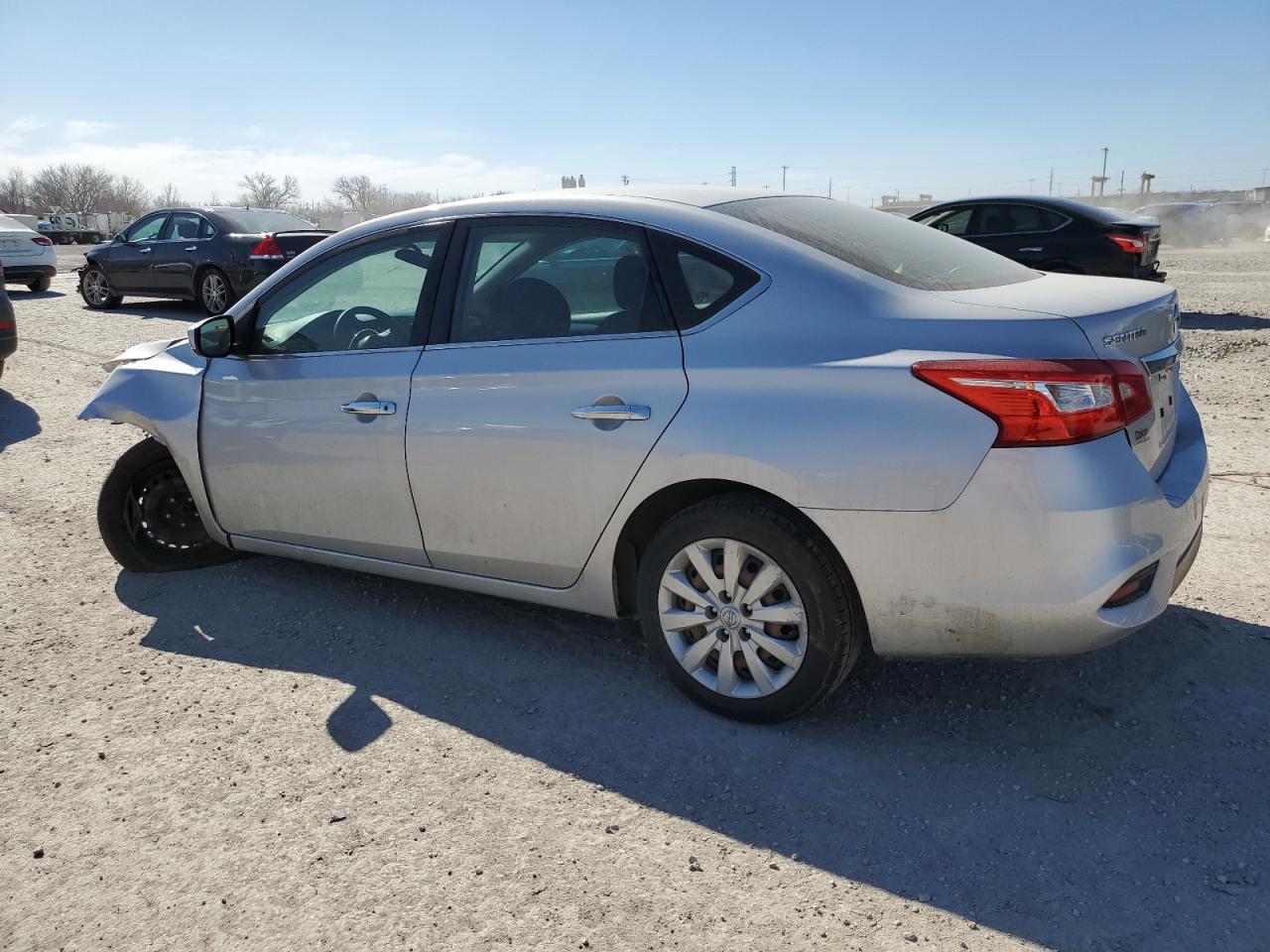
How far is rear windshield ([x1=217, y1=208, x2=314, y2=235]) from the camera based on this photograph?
46.9ft

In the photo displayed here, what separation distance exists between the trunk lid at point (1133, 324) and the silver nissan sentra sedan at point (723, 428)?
1cm

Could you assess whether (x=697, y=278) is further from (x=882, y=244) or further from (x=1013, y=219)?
(x=1013, y=219)

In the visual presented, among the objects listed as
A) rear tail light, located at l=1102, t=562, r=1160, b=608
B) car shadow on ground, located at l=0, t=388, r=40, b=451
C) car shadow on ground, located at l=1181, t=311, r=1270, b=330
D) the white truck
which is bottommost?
car shadow on ground, located at l=0, t=388, r=40, b=451

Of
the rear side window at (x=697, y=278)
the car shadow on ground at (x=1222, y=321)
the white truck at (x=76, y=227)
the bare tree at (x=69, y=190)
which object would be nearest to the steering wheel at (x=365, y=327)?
the rear side window at (x=697, y=278)

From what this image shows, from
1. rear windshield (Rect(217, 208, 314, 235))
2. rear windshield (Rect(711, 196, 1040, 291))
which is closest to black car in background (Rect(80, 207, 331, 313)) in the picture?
rear windshield (Rect(217, 208, 314, 235))

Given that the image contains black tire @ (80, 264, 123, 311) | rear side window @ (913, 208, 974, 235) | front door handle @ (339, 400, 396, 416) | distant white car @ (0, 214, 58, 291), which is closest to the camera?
front door handle @ (339, 400, 396, 416)

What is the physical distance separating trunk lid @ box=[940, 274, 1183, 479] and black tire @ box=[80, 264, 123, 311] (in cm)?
1561

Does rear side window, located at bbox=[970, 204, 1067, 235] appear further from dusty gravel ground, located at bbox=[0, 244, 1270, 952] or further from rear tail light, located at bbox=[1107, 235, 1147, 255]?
dusty gravel ground, located at bbox=[0, 244, 1270, 952]

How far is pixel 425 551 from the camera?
3.81 m

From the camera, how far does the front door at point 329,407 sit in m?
3.80

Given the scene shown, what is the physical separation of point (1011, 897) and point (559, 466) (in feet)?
5.97

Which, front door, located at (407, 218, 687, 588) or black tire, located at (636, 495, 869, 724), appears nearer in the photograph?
black tire, located at (636, 495, 869, 724)

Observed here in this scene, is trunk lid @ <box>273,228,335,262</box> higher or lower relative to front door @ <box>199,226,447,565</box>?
higher

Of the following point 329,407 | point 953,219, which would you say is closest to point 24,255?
point 953,219
